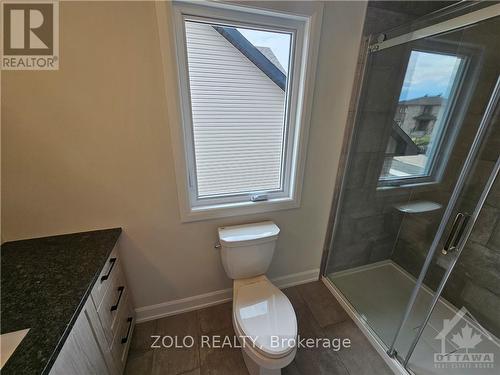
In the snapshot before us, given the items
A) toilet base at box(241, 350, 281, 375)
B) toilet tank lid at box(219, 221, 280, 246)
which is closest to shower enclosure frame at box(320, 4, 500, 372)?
toilet tank lid at box(219, 221, 280, 246)

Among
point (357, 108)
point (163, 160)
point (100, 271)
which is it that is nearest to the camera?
point (100, 271)

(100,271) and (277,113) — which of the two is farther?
(277,113)

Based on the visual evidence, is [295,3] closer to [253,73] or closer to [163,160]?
[253,73]

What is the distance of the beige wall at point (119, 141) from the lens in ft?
3.18

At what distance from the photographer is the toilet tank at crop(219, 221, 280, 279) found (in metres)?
1.33

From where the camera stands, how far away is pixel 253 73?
131 cm

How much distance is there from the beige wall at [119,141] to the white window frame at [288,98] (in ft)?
0.19

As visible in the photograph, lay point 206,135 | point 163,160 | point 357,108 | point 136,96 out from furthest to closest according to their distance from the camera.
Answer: point 357,108
point 206,135
point 163,160
point 136,96

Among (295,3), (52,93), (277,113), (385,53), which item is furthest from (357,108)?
(52,93)

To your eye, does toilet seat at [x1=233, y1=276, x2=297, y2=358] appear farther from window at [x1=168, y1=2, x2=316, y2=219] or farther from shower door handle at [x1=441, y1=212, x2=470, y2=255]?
shower door handle at [x1=441, y1=212, x2=470, y2=255]

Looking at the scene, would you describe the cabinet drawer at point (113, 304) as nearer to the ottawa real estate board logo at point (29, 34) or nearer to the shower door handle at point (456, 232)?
the ottawa real estate board logo at point (29, 34)

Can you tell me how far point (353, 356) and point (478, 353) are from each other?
2.87 ft

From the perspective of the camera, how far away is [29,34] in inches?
35.8

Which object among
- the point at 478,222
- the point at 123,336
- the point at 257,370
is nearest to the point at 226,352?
the point at 257,370
